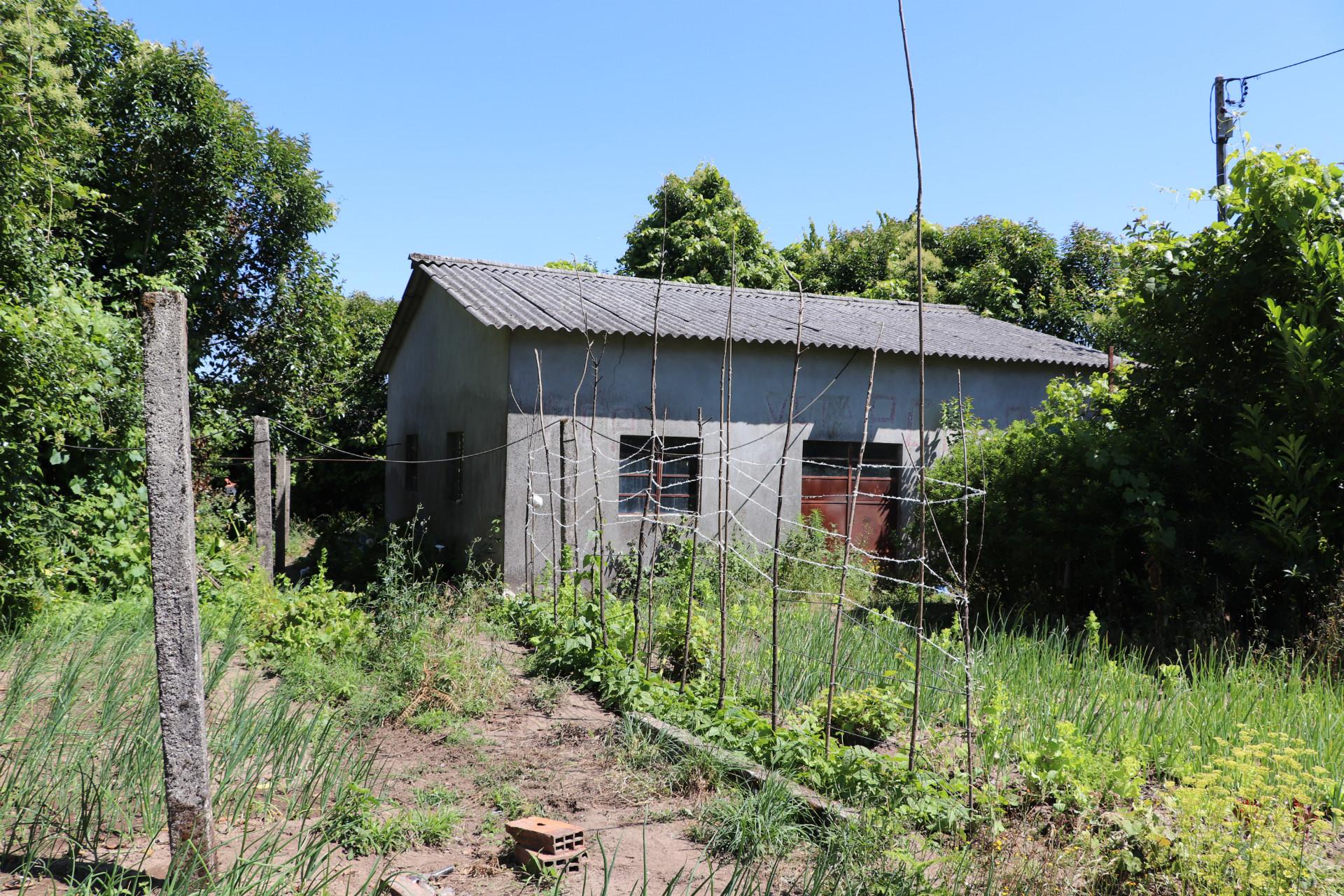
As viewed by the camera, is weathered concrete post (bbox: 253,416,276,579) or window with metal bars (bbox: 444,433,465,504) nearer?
weathered concrete post (bbox: 253,416,276,579)

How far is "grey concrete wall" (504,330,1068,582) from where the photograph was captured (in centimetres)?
1011

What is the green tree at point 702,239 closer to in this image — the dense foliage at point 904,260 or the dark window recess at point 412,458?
the dense foliage at point 904,260

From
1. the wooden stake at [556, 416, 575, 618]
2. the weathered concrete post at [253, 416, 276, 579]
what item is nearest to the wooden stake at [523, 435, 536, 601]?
the wooden stake at [556, 416, 575, 618]

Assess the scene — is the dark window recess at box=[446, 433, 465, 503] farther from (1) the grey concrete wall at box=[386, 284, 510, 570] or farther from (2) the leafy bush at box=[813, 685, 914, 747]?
(2) the leafy bush at box=[813, 685, 914, 747]

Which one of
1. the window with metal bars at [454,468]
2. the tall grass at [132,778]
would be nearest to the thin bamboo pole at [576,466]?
the window with metal bars at [454,468]

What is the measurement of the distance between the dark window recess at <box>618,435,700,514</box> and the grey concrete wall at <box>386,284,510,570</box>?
4.74ft

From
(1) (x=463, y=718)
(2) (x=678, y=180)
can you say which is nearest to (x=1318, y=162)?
(1) (x=463, y=718)

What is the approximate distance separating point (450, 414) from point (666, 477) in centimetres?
354

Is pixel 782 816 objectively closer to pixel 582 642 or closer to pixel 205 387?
pixel 582 642

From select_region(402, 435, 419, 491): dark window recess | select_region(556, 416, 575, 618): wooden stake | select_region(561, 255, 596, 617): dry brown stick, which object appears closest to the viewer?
select_region(561, 255, 596, 617): dry brown stick

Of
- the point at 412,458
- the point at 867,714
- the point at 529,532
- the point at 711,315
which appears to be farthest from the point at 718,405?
the point at 867,714

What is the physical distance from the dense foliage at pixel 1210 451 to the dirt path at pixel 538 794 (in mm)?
4343

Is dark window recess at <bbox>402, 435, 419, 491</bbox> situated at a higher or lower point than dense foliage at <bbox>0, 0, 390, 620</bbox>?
lower

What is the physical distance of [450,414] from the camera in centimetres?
1241
